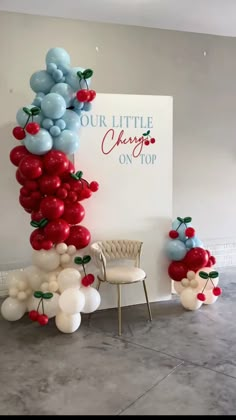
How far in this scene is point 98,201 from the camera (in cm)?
362

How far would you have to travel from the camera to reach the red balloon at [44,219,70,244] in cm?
319

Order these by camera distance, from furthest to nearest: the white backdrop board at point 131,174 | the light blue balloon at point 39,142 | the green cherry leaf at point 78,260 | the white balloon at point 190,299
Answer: the white balloon at point 190,299 → the white backdrop board at point 131,174 → the green cherry leaf at point 78,260 → the light blue balloon at point 39,142

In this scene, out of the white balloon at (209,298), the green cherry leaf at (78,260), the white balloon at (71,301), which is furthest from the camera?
the white balloon at (209,298)

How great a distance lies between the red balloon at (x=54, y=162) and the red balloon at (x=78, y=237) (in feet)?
1.75

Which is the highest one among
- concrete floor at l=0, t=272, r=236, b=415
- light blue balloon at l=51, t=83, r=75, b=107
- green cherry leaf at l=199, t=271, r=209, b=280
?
light blue balloon at l=51, t=83, r=75, b=107

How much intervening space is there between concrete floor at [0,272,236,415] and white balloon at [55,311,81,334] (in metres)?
0.06

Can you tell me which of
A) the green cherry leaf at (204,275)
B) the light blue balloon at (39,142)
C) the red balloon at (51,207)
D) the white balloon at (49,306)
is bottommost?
the white balloon at (49,306)

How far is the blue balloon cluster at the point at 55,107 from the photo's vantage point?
9.96ft

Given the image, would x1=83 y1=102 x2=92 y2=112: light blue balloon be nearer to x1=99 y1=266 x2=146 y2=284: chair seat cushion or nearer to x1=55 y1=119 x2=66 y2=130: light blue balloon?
x1=55 y1=119 x2=66 y2=130: light blue balloon

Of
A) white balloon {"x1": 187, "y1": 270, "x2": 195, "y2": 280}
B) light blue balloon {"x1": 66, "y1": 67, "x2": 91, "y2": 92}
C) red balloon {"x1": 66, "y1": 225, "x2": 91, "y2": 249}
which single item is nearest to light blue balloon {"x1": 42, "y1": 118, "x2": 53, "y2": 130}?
light blue balloon {"x1": 66, "y1": 67, "x2": 91, "y2": 92}

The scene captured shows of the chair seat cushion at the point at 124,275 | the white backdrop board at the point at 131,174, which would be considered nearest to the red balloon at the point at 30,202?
the white backdrop board at the point at 131,174

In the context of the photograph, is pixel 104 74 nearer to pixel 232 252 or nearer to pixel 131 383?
pixel 232 252

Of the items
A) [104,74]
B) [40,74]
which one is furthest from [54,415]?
[104,74]

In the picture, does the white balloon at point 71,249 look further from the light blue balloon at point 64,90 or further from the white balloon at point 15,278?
the light blue balloon at point 64,90
